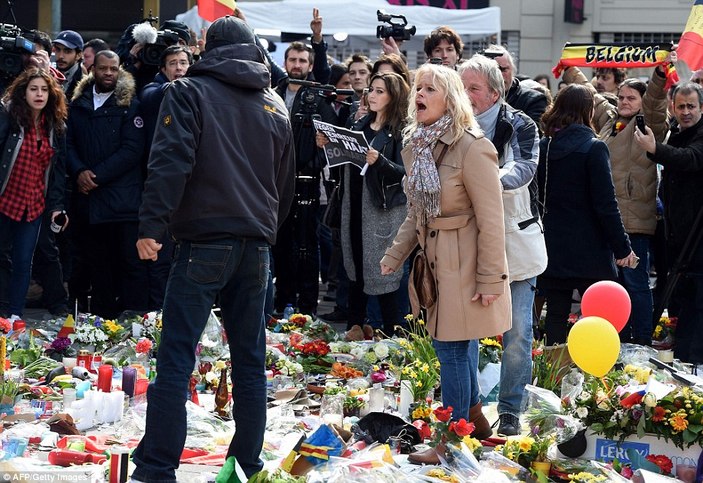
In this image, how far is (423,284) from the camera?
5.52m

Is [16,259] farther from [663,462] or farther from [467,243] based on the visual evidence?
[663,462]

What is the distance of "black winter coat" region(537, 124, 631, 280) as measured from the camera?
729 cm

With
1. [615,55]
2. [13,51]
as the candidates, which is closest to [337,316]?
[13,51]

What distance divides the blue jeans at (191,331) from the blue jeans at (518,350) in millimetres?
1715

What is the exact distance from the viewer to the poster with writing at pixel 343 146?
8.19 m

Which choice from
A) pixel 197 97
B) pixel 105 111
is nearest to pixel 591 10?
pixel 105 111

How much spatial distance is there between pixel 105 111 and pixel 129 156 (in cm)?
41

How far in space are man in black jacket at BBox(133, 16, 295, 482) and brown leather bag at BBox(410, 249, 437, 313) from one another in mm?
884

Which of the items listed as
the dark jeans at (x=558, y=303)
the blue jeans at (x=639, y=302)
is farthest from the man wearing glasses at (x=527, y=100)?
the blue jeans at (x=639, y=302)

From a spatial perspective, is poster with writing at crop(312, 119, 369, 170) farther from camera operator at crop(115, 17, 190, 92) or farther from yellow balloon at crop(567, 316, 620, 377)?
yellow balloon at crop(567, 316, 620, 377)

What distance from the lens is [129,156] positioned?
9.23 m

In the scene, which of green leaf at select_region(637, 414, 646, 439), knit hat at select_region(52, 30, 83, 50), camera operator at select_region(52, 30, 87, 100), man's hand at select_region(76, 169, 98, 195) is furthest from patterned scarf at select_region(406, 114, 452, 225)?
knit hat at select_region(52, 30, 83, 50)

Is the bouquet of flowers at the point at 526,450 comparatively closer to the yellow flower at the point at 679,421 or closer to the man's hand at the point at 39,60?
the yellow flower at the point at 679,421

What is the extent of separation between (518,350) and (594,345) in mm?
701
